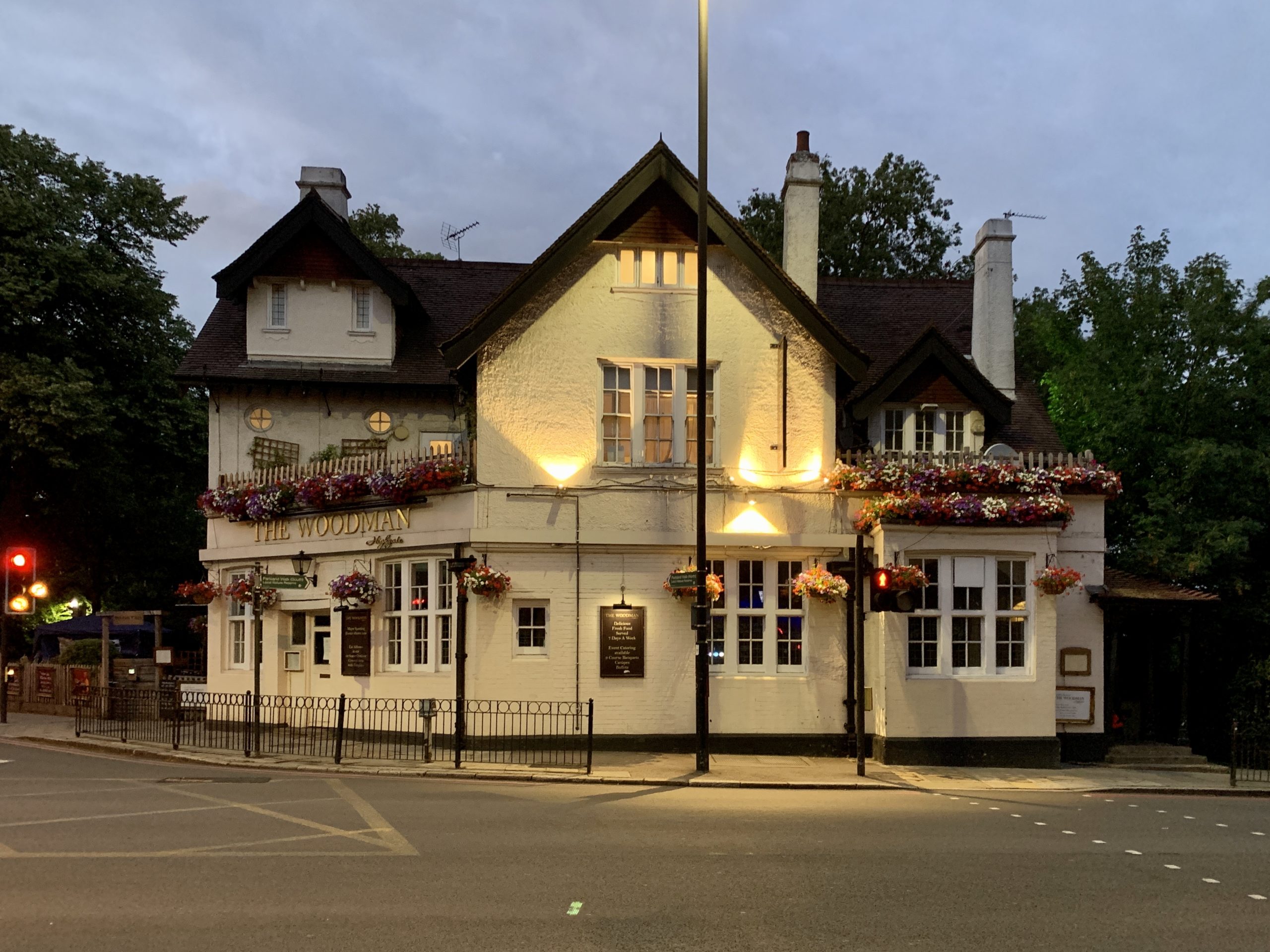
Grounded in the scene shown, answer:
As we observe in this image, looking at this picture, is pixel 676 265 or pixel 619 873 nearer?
pixel 619 873

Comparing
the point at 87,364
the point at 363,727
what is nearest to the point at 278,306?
the point at 363,727

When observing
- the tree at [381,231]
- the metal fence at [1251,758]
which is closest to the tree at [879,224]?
the tree at [381,231]

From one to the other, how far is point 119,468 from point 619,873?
27739mm

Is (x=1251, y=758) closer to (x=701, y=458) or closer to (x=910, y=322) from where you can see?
(x=910, y=322)

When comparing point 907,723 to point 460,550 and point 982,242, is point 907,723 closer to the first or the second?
point 460,550

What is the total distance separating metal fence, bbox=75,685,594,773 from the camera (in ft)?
61.9

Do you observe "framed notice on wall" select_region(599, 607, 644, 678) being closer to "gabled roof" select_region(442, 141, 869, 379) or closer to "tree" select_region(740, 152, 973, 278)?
"gabled roof" select_region(442, 141, 869, 379)

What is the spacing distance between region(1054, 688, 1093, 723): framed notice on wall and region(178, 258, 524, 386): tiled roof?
13.6 meters

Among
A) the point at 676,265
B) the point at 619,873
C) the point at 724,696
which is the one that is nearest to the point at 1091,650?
the point at 724,696

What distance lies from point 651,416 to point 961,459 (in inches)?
219

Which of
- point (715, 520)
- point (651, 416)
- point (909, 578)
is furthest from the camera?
point (651, 416)

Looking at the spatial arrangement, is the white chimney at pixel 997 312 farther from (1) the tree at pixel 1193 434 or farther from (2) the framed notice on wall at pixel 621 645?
(2) the framed notice on wall at pixel 621 645

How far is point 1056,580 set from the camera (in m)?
19.4

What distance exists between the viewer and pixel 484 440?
65.8 feet
